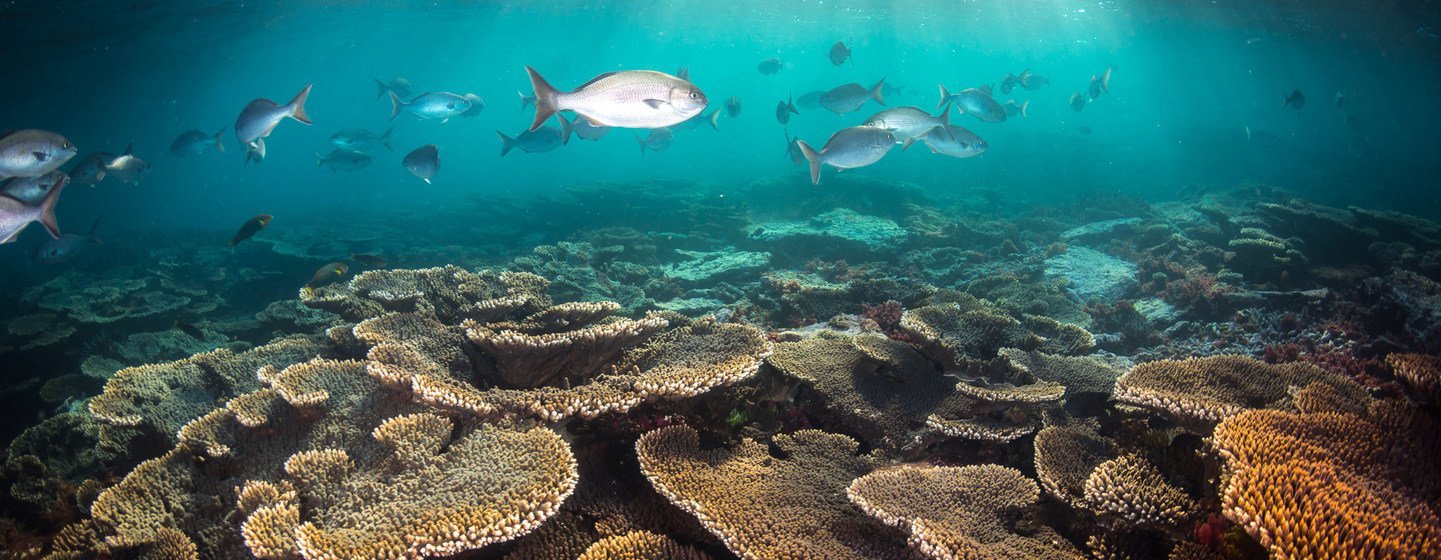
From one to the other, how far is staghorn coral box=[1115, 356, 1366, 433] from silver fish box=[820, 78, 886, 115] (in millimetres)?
7180

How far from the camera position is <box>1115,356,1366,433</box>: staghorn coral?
Answer: 3078 mm

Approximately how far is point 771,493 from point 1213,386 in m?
A: 2.96

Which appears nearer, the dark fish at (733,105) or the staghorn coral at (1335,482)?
the staghorn coral at (1335,482)

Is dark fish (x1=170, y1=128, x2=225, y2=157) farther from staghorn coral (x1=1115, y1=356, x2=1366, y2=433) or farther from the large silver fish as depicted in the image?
staghorn coral (x1=1115, y1=356, x2=1366, y2=433)

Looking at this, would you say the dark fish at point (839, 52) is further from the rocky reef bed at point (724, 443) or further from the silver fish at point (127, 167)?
the silver fish at point (127, 167)

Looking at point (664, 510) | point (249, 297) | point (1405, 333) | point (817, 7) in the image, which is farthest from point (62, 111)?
point (1405, 333)

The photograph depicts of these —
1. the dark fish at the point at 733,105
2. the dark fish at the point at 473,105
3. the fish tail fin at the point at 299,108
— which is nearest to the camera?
the fish tail fin at the point at 299,108

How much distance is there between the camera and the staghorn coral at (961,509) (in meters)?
2.54

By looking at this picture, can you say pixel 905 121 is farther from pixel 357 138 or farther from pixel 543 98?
pixel 357 138

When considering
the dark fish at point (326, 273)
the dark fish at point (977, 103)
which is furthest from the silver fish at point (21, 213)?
the dark fish at point (977, 103)

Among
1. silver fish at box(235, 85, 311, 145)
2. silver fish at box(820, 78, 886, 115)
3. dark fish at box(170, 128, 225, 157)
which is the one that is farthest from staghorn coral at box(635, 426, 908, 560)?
dark fish at box(170, 128, 225, 157)

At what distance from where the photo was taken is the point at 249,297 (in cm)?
1329

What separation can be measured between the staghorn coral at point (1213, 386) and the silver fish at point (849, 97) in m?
7.18

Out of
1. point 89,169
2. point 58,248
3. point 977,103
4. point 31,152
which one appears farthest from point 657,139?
point 58,248
